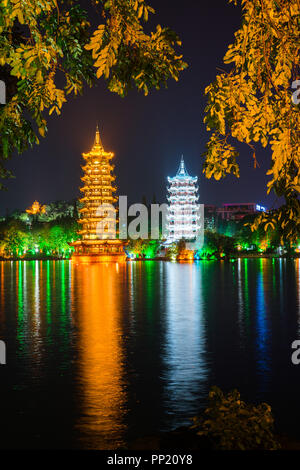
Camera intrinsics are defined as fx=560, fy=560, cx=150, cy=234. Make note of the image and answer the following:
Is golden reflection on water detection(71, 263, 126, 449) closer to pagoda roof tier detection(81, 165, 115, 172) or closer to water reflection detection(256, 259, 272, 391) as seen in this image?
water reflection detection(256, 259, 272, 391)

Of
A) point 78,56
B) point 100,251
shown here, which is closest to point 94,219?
point 100,251

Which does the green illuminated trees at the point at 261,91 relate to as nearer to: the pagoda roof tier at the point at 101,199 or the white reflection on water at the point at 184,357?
the white reflection on water at the point at 184,357

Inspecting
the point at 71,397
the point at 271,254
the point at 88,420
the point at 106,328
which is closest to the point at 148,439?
the point at 88,420

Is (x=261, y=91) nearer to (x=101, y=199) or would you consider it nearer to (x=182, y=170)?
(x=101, y=199)

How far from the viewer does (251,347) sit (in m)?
13.8

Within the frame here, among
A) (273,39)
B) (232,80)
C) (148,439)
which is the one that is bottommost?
(148,439)

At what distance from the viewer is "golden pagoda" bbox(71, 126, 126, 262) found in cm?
9217

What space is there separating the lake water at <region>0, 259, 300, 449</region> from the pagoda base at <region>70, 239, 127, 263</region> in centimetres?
6731

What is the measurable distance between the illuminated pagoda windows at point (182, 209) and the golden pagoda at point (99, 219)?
37.0 m

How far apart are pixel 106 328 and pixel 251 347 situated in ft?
16.0

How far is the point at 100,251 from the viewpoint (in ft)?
302
